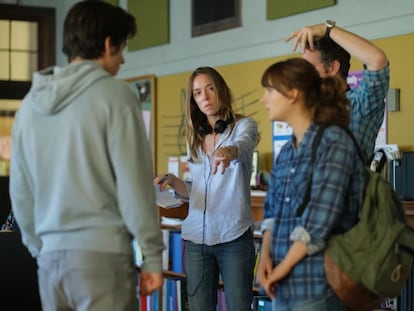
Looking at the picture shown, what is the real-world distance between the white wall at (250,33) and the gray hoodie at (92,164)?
7.95 ft

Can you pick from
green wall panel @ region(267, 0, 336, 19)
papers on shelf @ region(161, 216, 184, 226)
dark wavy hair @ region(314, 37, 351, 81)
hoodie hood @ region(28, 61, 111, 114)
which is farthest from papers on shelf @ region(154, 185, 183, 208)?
papers on shelf @ region(161, 216, 184, 226)

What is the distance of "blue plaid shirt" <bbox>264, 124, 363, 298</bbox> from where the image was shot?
6.21 ft

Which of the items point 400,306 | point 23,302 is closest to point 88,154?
point 23,302

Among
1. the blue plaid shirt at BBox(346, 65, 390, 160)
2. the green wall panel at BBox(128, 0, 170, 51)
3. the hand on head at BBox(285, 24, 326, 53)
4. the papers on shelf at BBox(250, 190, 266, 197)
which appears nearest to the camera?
the blue plaid shirt at BBox(346, 65, 390, 160)

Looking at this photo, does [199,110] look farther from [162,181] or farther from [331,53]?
[331,53]

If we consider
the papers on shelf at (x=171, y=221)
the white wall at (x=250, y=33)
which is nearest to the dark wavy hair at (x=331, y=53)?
the white wall at (x=250, y=33)

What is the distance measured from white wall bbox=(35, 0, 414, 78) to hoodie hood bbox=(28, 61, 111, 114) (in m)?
2.42

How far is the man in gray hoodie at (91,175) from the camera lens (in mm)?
1806

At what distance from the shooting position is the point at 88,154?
1.81 m

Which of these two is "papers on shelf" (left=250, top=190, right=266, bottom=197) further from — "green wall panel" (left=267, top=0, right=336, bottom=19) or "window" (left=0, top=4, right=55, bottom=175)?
"window" (left=0, top=4, right=55, bottom=175)

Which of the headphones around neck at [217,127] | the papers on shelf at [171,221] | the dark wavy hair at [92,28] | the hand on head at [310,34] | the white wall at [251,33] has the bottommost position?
the papers on shelf at [171,221]

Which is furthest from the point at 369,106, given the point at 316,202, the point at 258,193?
the point at 258,193

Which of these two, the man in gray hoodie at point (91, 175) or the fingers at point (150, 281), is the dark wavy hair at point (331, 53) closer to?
the man in gray hoodie at point (91, 175)

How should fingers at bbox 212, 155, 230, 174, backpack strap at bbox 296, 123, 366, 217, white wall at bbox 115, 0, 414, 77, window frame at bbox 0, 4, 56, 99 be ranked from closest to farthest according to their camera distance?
backpack strap at bbox 296, 123, 366, 217, fingers at bbox 212, 155, 230, 174, white wall at bbox 115, 0, 414, 77, window frame at bbox 0, 4, 56, 99
